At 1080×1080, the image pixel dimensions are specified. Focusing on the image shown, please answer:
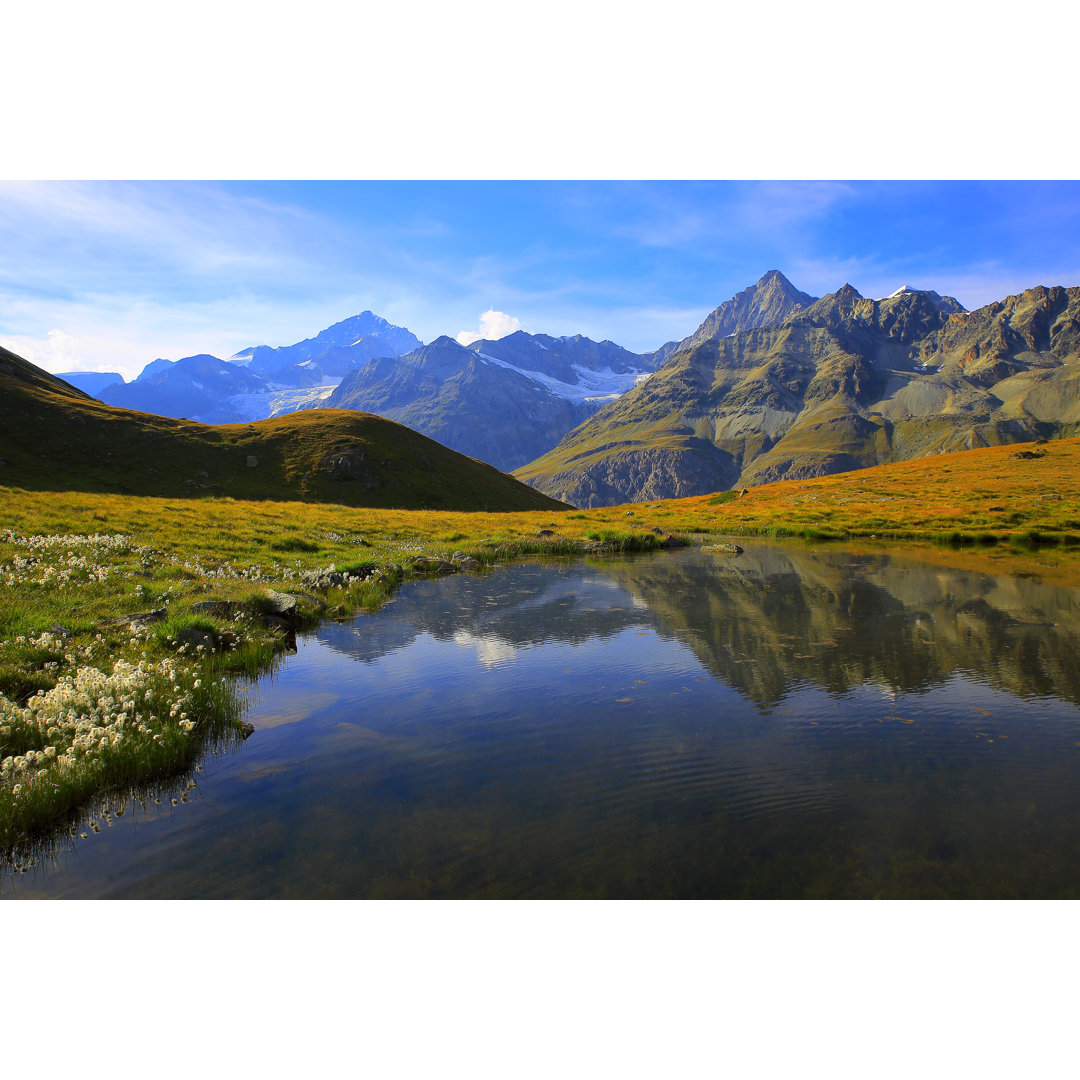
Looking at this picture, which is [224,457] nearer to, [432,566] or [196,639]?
[432,566]

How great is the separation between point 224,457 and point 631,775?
393 feet

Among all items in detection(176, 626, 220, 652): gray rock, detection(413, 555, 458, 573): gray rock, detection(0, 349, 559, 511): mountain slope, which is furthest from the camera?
detection(0, 349, 559, 511): mountain slope

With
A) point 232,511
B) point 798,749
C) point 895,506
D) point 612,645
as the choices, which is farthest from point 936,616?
point 895,506

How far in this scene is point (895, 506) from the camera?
8362 centimetres

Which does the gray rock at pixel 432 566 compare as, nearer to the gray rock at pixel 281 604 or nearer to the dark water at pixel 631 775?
the dark water at pixel 631 775

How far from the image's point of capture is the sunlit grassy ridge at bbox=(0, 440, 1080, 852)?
33.4 ft

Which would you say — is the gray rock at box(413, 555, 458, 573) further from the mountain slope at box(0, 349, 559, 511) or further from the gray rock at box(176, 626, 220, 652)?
the mountain slope at box(0, 349, 559, 511)

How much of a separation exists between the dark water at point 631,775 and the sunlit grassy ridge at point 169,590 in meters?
1.10

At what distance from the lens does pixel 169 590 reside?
19250 mm

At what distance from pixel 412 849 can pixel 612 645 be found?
13.0 meters

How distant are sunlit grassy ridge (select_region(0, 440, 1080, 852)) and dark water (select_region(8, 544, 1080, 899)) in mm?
1104

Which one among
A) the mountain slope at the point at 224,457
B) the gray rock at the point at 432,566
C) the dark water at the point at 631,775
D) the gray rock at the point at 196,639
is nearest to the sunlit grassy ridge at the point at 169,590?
the gray rock at the point at 196,639

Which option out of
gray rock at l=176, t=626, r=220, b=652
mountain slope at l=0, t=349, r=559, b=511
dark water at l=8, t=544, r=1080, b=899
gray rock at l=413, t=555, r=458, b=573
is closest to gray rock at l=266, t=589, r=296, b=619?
dark water at l=8, t=544, r=1080, b=899

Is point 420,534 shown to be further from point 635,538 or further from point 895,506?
point 895,506
